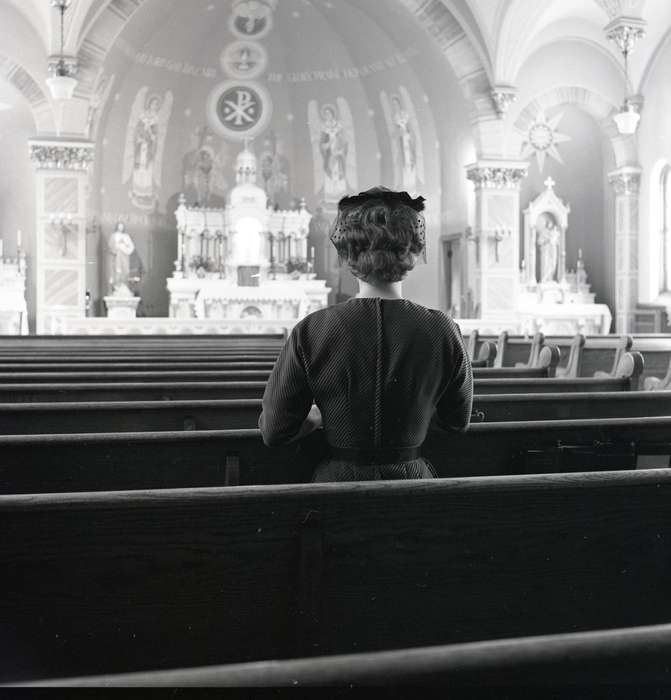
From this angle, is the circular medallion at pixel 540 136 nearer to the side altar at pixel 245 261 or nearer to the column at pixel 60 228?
the side altar at pixel 245 261

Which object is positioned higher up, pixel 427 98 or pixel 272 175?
pixel 427 98

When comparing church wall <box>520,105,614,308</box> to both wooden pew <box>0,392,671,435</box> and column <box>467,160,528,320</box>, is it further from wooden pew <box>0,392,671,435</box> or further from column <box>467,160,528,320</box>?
wooden pew <box>0,392,671,435</box>

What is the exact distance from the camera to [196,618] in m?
1.82

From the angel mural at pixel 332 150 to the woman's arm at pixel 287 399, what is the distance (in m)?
18.1

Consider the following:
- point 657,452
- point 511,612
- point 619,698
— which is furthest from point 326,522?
point 657,452

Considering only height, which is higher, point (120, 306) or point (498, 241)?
point (498, 241)

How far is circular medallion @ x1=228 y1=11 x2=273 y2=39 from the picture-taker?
19422 millimetres

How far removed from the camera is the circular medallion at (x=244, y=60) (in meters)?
19.8

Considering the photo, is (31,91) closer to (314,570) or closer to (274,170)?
(274,170)

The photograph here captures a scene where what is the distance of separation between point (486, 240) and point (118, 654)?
1628 cm

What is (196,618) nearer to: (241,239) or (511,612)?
(511,612)

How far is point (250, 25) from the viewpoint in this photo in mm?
19562

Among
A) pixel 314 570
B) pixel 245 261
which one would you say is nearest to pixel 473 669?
pixel 314 570

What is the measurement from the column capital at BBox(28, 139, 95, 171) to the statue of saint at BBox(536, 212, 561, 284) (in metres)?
9.65
